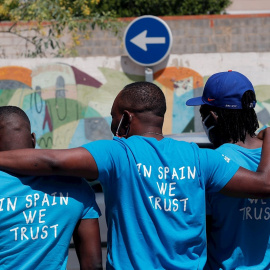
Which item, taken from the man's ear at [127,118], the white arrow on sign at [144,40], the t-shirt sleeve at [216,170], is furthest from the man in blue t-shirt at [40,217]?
the white arrow on sign at [144,40]

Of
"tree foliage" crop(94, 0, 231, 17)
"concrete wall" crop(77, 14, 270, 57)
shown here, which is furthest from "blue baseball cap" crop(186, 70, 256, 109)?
"tree foliage" crop(94, 0, 231, 17)

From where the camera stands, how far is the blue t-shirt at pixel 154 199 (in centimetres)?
231

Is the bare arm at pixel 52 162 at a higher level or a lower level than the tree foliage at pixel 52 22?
lower

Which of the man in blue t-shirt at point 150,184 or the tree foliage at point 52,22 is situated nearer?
the man in blue t-shirt at point 150,184

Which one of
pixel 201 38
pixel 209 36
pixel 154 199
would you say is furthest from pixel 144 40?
pixel 154 199

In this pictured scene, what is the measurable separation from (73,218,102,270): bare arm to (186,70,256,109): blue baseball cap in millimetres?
763

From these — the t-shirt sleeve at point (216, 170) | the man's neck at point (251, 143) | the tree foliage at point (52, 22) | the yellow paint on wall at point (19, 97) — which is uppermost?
the tree foliage at point (52, 22)

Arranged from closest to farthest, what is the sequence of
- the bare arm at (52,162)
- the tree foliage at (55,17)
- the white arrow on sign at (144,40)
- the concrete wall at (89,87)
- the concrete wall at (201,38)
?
the bare arm at (52,162) → the white arrow on sign at (144,40) → the tree foliage at (55,17) → the concrete wall at (89,87) → the concrete wall at (201,38)

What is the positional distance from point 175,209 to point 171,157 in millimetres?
209

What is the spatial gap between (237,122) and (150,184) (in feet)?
1.82

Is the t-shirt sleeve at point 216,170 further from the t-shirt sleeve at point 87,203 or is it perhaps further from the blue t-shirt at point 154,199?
the t-shirt sleeve at point 87,203

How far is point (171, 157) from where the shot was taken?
7.78 ft

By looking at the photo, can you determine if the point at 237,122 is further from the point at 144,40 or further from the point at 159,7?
the point at 159,7

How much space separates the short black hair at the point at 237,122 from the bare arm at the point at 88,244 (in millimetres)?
708
